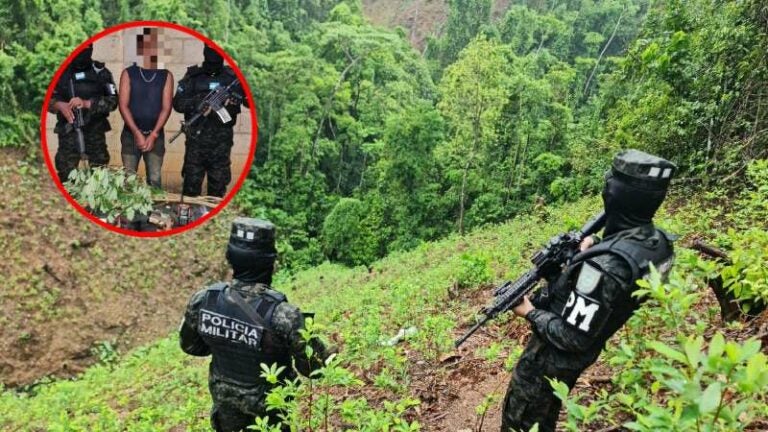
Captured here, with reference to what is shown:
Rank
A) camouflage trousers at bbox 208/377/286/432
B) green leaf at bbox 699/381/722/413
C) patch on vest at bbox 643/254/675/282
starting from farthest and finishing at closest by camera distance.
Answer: camouflage trousers at bbox 208/377/286/432, patch on vest at bbox 643/254/675/282, green leaf at bbox 699/381/722/413

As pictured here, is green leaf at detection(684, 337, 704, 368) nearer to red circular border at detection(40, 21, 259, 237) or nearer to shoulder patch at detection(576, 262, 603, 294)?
shoulder patch at detection(576, 262, 603, 294)

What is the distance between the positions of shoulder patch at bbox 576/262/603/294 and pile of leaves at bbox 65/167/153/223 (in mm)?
2424

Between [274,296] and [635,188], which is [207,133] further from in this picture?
[635,188]

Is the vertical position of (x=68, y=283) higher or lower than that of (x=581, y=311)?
lower

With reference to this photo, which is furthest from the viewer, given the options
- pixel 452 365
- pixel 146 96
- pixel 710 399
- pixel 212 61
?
pixel 452 365

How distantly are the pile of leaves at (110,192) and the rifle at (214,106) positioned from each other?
14.2 inches

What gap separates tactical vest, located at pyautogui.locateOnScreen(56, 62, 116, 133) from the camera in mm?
3271

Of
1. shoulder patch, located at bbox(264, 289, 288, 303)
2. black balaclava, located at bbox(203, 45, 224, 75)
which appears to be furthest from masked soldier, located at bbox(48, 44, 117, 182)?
shoulder patch, located at bbox(264, 289, 288, 303)

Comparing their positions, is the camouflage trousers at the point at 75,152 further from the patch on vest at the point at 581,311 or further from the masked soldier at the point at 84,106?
the patch on vest at the point at 581,311

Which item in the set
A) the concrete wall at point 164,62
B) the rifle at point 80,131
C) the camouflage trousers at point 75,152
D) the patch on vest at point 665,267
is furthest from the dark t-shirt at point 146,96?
the patch on vest at point 665,267

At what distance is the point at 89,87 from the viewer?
3.37 metres

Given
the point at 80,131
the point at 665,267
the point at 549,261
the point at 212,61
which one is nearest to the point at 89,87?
the point at 80,131

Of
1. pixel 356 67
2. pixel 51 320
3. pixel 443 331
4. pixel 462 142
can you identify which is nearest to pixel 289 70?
pixel 356 67

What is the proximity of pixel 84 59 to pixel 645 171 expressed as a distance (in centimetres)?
312
